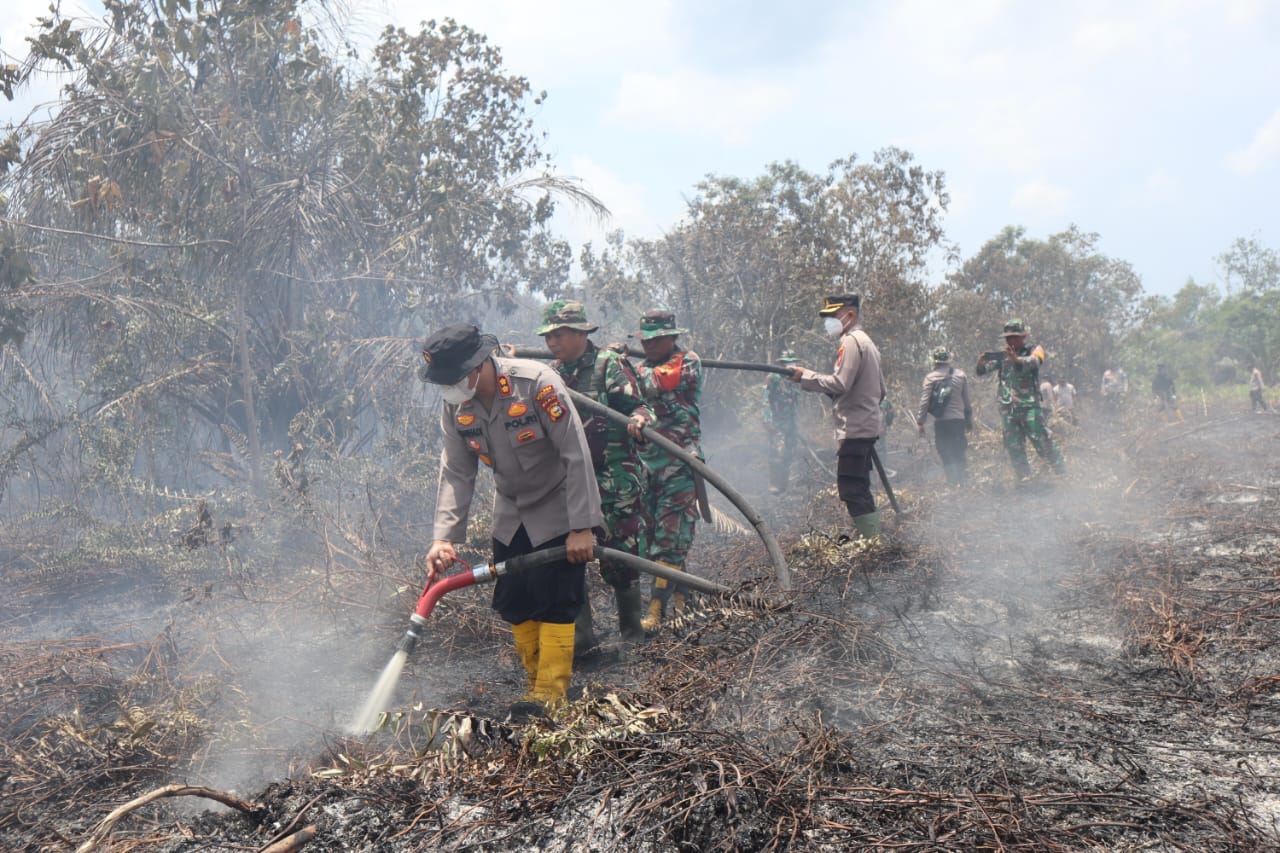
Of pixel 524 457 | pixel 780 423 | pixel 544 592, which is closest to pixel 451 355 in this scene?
pixel 524 457

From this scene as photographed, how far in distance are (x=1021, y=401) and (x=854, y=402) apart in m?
3.77

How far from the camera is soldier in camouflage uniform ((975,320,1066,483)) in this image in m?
8.94

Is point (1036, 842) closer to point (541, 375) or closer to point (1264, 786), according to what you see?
point (1264, 786)

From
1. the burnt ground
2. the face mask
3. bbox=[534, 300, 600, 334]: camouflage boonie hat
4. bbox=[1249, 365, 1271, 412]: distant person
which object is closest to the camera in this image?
the burnt ground

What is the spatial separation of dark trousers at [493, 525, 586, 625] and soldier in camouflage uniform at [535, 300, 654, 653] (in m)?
0.97

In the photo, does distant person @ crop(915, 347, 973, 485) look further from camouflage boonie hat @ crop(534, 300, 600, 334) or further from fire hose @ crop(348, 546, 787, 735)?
fire hose @ crop(348, 546, 787, 735)

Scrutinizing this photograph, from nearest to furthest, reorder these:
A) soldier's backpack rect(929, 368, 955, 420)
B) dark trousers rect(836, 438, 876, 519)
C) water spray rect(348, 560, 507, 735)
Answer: water spray rect(348, 560, 507, 735)
dark trousers rect(836, 438, 876, 519)
soldier's backpack rect(929, 368, 955, 420)

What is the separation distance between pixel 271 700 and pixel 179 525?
14.8 feet

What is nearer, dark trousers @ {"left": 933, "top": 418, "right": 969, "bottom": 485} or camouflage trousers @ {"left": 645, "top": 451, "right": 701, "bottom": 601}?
camouflage trousers @ {"left": 645, "top": 451, "right": 701, "bottom": 601}

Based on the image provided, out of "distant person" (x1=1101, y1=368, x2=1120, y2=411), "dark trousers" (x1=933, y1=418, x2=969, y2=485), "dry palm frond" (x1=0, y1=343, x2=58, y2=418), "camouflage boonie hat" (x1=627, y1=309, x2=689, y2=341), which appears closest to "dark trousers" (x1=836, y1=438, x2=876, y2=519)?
"camouflage boonie hat" (x1=627, y1=309, x2=689, y2=341)

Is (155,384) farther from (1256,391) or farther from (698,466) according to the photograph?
(1256,391)

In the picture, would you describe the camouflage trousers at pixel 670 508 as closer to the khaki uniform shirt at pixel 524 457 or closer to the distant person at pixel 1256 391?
the khaki uniform shirt at pixel 524 457

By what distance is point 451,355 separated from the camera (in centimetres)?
355

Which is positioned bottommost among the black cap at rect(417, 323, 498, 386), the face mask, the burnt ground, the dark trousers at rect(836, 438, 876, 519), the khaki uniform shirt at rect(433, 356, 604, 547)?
the burnt ground
